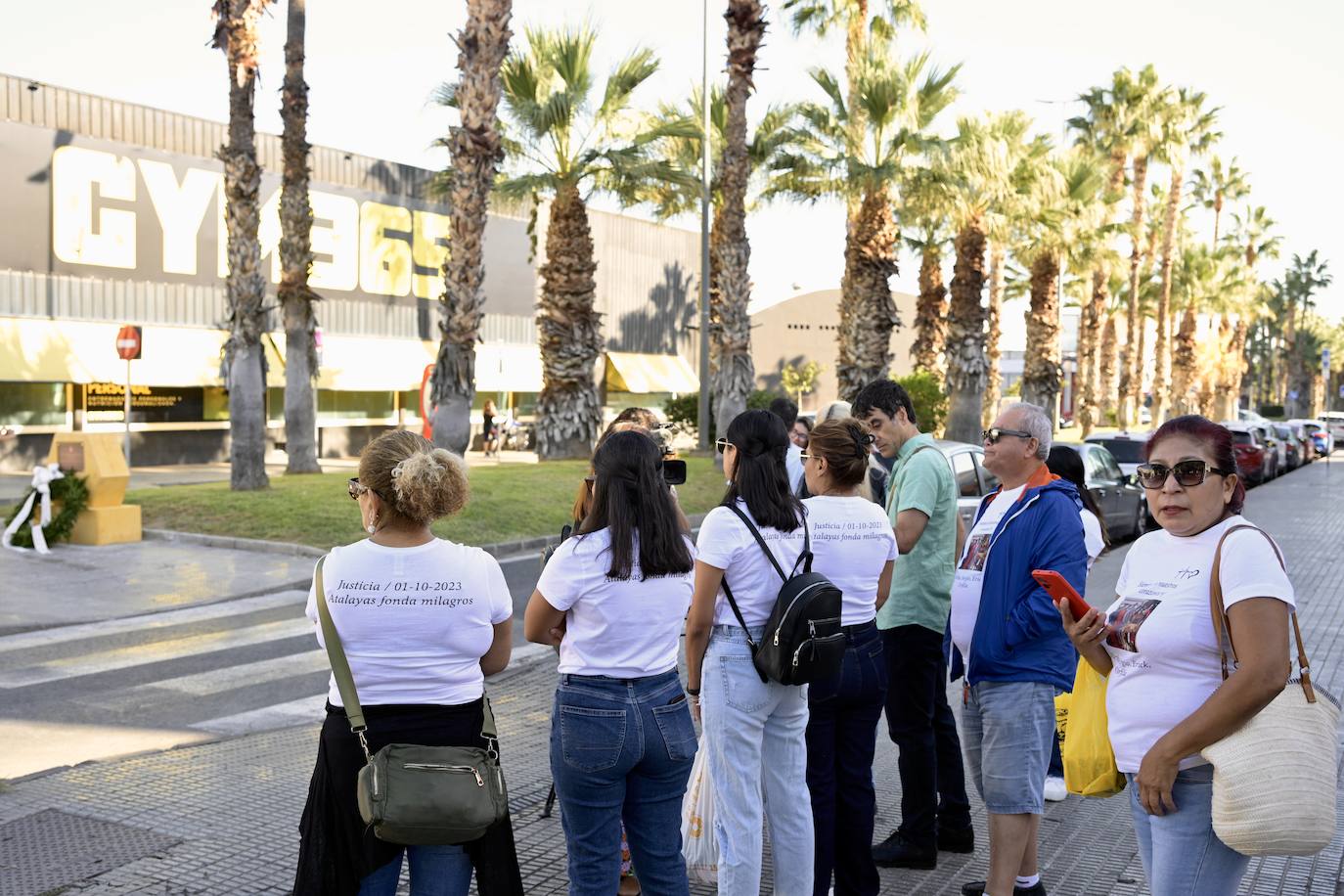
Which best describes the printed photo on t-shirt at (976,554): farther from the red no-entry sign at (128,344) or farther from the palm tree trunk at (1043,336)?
the palm tree trunk at (1043,336)

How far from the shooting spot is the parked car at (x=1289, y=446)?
37688mm

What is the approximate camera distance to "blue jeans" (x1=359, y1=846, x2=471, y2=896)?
326 cm

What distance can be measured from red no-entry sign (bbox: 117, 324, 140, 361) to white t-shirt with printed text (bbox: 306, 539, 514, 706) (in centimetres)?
1663

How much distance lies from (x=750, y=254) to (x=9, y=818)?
2085 cm

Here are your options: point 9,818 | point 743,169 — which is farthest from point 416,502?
point 743,169

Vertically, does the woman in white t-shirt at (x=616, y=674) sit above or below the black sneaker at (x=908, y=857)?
above

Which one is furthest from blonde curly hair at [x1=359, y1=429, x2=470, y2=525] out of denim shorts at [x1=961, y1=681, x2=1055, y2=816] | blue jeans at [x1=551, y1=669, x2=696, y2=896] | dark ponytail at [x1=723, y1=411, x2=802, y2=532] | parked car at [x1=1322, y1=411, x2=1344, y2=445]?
parked car at [x1=1322, y1=411, x2=1344, y2=445]

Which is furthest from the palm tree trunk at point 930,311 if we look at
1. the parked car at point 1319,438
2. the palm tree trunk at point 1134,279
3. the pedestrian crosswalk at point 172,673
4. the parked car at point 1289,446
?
the pedestrian crosswalk at point 172,673

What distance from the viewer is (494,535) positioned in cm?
1617

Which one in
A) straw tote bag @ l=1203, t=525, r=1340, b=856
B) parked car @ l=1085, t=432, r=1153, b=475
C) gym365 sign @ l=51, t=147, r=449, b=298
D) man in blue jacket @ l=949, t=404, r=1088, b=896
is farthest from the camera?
gym365 sign @ l=51, t=147, r=449, b=298

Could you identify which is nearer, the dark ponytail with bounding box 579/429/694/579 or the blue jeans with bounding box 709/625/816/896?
the dark ponytail with bounding box 579/429/694/579

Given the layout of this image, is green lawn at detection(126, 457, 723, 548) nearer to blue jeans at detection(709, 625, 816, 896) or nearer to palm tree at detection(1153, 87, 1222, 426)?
blue jeans at detection(709, 625, 816, 896)

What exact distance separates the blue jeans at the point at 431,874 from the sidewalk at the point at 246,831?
1568mm

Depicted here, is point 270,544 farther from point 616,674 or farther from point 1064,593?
point 1064,593
